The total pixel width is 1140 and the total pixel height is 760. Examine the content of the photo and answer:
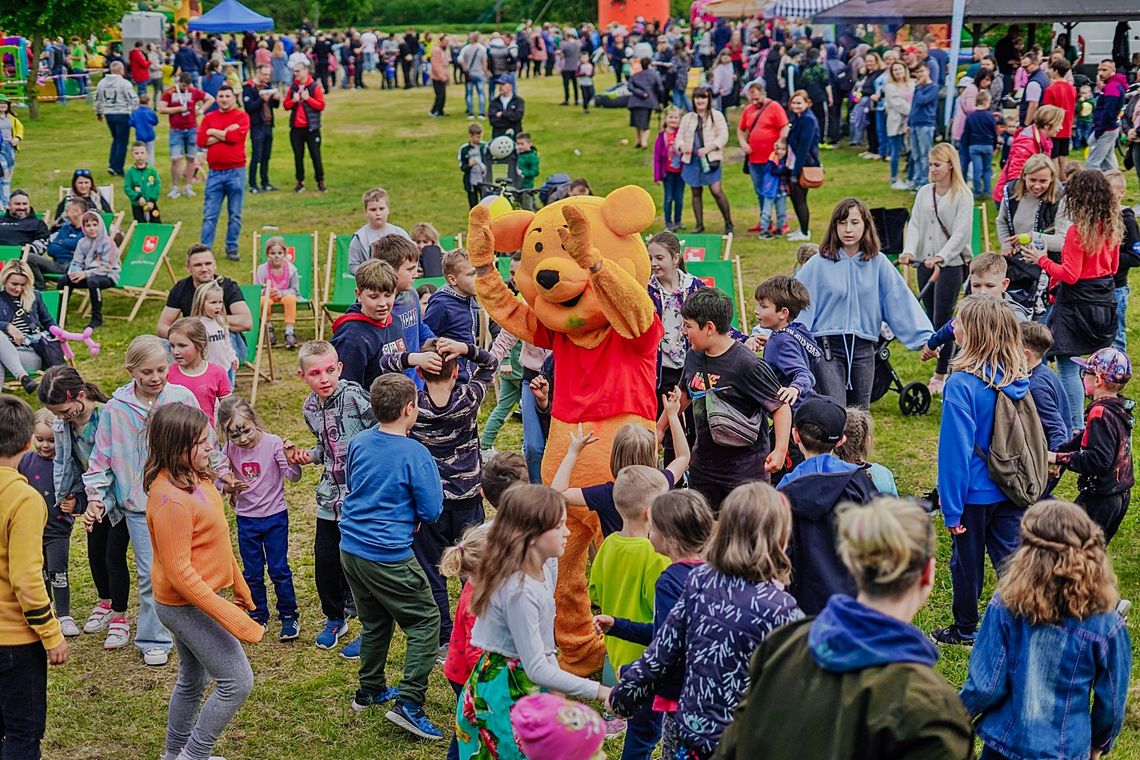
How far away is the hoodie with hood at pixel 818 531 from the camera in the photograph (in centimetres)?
Result: 474

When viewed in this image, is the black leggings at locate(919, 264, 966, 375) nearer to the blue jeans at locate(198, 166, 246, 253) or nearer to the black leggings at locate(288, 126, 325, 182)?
the blue jeans at locate(198, 166, 246, 253)

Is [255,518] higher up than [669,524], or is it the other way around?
[669,524]

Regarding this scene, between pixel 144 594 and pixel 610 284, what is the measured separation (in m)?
3.01

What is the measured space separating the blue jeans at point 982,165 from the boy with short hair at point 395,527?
13.8m

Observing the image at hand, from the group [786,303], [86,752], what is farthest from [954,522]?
[86,752]

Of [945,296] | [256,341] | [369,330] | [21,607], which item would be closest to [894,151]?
[945,296]

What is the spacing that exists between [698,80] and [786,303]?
21.3 m

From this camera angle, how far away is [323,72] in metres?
34.0

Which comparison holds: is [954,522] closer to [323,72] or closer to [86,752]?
[86,752]

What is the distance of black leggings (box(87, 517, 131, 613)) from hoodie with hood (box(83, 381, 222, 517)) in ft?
1.06

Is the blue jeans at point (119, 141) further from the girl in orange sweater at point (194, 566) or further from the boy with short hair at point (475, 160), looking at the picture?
the girl in orange sweater at point (194, 566)

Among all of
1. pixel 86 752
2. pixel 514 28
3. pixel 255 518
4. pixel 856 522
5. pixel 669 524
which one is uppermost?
pixel 514 28

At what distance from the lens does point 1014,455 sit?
5.74 m

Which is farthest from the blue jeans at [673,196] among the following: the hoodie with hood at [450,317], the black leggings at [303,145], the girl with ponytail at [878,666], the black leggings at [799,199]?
the girl with ponytail at [878,666]
